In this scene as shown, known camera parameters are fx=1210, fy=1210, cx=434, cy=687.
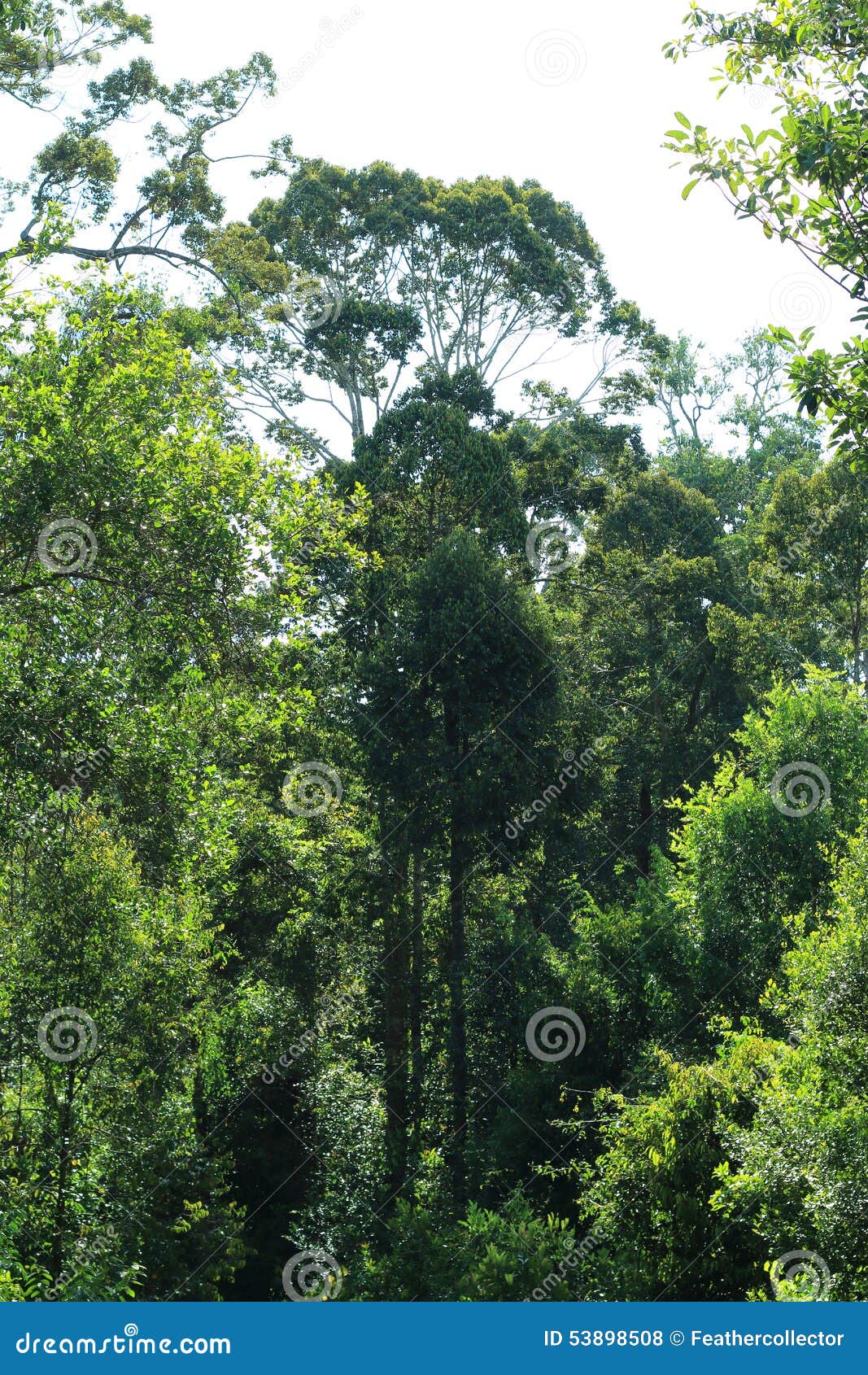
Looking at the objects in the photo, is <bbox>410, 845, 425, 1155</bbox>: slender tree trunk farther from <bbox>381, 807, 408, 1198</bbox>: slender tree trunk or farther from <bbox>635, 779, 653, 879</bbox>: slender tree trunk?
<bbox>635, 779, 653, 879</bbox>: slender tree trunk

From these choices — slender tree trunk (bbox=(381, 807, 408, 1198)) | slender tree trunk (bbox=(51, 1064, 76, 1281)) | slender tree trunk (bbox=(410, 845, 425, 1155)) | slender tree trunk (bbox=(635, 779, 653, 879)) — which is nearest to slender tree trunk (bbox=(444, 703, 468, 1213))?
slender tree trunk (bbox=(410, 845, 425, 1155))

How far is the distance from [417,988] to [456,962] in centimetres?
202

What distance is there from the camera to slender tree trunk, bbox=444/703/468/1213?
23.5m

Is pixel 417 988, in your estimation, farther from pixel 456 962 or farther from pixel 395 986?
pixel 456 962

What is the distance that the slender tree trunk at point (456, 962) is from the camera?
2355 cm

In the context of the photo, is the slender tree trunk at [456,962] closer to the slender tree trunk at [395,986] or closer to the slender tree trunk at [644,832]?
the slender tree trunk at [395,986]

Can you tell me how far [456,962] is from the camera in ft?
78.6

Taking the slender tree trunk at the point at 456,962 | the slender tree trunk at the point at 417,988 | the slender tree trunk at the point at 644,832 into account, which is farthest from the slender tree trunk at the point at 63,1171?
the slender tree trunk at the point at 644,832

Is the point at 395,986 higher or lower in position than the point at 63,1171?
higher

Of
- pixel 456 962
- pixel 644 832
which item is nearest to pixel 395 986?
pixel 456 962

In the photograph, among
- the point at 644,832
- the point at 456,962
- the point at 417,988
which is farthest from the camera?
the point at 644,832

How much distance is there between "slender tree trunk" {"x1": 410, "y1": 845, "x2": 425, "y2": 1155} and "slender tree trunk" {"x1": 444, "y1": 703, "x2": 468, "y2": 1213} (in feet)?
2.97

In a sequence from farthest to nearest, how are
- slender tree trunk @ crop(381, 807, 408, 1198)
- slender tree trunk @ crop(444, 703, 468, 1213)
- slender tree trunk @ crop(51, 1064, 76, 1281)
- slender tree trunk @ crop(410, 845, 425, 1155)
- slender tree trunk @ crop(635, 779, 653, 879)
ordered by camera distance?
slender tree trunk @ crop(635, 779, 653, 879) → slender tree trunk @ crop(381, 807, 408, 1198) → slender tree trunk @ crop(410, 845, 425, 1155) → slender tree trunk @ crop(444, 703, 468, 1213) → slender tree trunk @ crop(51, 1064, 76, 1281)

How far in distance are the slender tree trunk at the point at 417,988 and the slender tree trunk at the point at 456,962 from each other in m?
0.90
